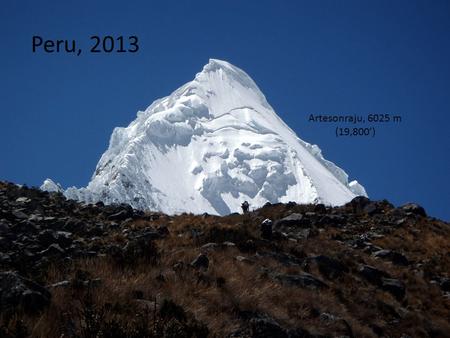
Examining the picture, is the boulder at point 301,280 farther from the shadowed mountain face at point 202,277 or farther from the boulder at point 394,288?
the boulder at point 394,288

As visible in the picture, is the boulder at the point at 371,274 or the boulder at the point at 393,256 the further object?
the boulder at the point at 393,256

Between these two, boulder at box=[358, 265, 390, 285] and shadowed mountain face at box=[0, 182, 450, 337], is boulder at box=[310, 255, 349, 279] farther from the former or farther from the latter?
boulder at box=[358, 265, 390, 285]

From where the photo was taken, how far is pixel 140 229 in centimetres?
1636

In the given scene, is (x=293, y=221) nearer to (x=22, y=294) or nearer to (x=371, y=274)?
(x=371, y=274)

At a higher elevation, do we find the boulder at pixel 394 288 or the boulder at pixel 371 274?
the boulder at pixel 371 274

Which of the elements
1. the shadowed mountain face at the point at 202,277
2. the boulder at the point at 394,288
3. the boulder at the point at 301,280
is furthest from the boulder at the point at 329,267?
the boulder at the point at 301,280

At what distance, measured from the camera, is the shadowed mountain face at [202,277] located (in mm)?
6836

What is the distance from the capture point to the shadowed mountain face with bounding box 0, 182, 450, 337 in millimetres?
6836

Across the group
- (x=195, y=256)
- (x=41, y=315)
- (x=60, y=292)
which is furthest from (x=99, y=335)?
(x=195, y=256)

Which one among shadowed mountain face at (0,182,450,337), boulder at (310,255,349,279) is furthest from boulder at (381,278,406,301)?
boulder at (310,255,349,279)

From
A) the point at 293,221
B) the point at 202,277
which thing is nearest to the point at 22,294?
the point at 202,277

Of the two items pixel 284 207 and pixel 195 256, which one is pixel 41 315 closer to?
pixel 195 256

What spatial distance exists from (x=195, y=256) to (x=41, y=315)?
5.39m

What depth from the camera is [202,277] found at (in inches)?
381
